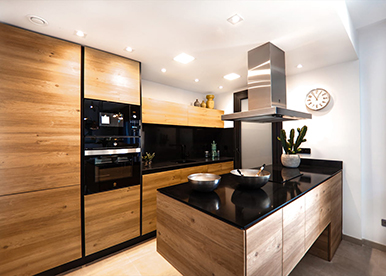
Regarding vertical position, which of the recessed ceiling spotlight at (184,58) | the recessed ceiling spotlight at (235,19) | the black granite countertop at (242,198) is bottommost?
the black granite countertop at (242,198)

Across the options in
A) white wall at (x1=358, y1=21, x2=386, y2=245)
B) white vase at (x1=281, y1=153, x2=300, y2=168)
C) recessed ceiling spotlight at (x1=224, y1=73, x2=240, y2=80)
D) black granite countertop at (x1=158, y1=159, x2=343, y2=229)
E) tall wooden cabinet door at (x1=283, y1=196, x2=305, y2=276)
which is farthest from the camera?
recessed ceiling spotlight at (x1=224, y1=73, x2=240, y2=80)

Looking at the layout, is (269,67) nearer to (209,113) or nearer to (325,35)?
(325,35)

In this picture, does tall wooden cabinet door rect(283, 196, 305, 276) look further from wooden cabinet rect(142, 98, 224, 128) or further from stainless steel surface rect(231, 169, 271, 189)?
wooden cabinet rect(142, 98, 224, 128)

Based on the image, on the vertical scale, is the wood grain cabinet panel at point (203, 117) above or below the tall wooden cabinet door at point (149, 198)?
above

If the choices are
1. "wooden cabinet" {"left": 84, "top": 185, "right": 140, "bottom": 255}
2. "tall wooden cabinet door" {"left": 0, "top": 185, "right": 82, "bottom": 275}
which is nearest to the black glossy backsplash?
"wooden cabinet" {"left": 84, "top": 185, "right": 140, "bottom": 255}

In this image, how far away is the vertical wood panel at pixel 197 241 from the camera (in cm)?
94

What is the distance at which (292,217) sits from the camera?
4.15 feet

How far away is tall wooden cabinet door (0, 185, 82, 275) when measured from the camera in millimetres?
1590

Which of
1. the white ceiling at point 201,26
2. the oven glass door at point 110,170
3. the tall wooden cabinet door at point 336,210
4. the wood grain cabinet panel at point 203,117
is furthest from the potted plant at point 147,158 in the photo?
the tall wooden cabinet door at point 336,210

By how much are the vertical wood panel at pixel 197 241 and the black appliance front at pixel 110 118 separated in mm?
1154

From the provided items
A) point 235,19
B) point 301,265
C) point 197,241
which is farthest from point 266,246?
point 235,19

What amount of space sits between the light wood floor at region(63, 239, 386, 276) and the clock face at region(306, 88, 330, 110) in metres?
1.91

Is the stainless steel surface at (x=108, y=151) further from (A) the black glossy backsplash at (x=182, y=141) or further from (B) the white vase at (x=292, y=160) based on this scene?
(B) the white vase at (x=292, y=160)

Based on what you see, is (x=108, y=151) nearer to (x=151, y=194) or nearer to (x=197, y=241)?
(x=151, y=194)
